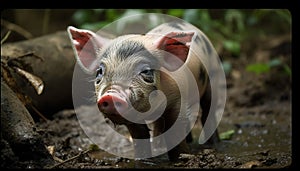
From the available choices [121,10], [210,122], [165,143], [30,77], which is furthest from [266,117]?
[30,77]

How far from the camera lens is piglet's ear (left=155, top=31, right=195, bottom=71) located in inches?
133

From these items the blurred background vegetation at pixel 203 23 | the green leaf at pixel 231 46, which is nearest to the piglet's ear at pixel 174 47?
the blurred background vegetation at pixel 203 23

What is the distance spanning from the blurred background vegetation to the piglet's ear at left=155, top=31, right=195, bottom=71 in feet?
7.00

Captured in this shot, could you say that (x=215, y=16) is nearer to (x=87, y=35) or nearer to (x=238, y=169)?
(x=87, y=35)

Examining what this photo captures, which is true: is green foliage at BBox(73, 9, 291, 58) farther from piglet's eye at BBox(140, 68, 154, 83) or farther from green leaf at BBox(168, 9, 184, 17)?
piglet's eye at BBox(140, 68, 154, 83)

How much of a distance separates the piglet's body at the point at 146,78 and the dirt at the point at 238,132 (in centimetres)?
27

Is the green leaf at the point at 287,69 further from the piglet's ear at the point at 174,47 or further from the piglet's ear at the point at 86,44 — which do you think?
the piglet's ear at the point at 86,44

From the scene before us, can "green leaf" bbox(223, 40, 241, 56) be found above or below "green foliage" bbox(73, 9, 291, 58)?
below

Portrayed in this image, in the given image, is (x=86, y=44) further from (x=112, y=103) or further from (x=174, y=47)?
(x=112, y=103)

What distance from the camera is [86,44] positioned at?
357cm

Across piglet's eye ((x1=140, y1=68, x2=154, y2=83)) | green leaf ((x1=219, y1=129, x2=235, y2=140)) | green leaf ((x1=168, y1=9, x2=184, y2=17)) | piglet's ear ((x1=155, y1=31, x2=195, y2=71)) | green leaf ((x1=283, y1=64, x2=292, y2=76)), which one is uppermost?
green leaf ((x1=168, y1=9, x2=184, y2=17))

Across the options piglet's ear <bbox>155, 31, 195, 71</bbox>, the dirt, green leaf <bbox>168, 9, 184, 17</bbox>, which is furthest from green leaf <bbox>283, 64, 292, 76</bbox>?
piglet's ear <bbox>155, 31, 195, 71</bbox>
